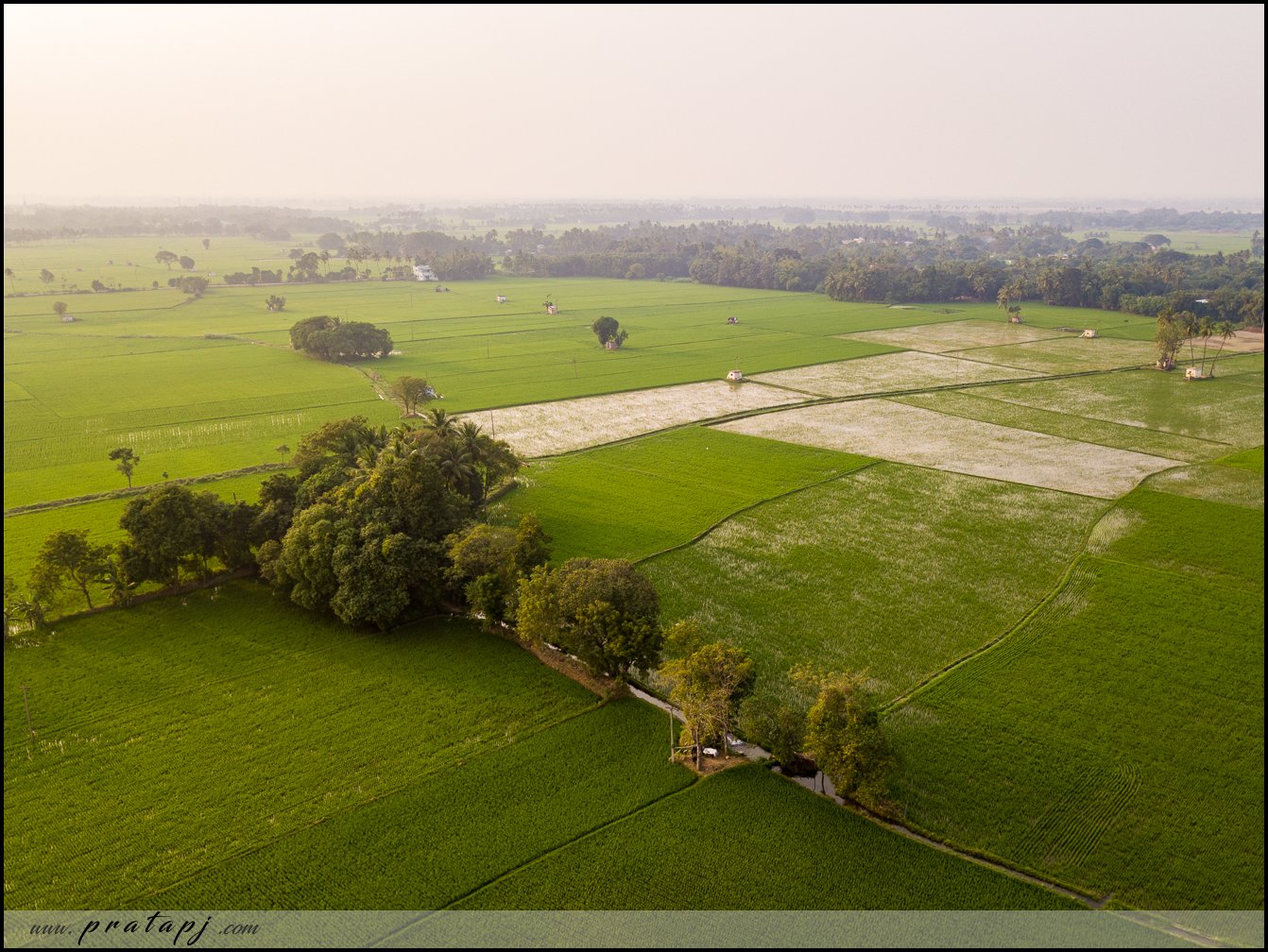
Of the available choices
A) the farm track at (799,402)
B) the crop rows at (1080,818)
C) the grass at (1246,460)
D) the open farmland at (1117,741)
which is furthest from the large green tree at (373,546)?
the grass at (1246,460)

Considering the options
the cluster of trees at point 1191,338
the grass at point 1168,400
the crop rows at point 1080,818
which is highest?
the cluster of trees at point 1191,338

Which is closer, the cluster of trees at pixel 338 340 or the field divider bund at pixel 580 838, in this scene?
the field divider bund at pixel 580 838

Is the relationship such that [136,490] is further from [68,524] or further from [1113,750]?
[1113,750]

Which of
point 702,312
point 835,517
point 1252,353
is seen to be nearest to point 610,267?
point 702,312

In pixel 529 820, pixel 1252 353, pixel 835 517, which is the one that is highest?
pixel 1252 353

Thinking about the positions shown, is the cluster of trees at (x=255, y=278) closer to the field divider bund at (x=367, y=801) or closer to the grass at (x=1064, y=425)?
the grass at (x=1064, y=425)

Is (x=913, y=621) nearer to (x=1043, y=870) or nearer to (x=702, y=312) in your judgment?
(x=1043, y=870)

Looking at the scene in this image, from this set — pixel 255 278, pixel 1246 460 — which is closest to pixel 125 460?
pixel 1246 460
